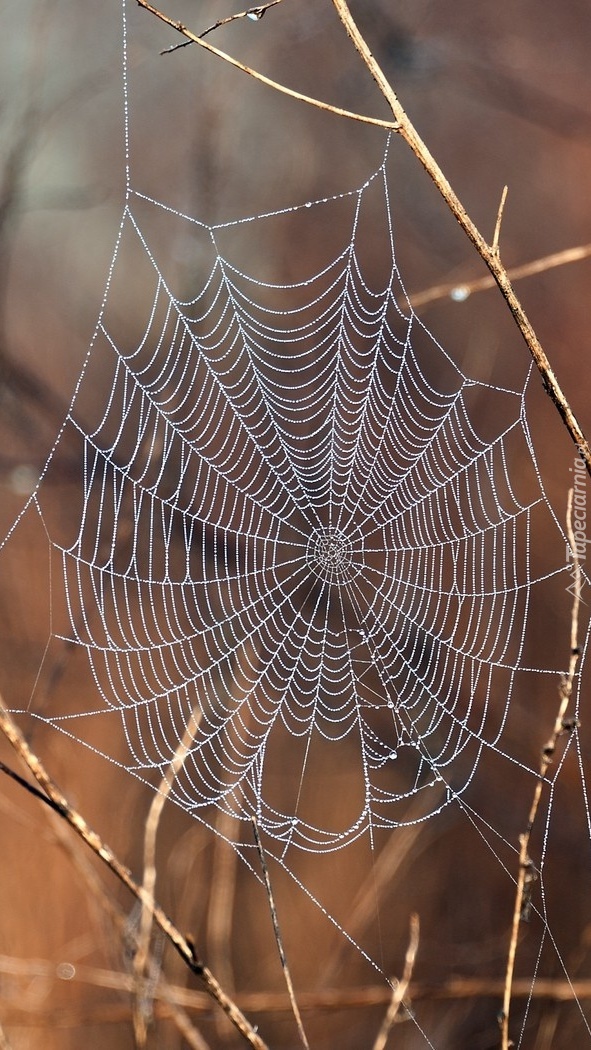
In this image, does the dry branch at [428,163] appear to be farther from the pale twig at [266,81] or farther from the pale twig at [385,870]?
the pale twig at [385,870]

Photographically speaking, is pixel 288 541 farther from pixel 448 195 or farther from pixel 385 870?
pixel 448 195

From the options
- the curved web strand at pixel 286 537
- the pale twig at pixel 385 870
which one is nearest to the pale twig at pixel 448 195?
the curved web strand at pixel 286 537

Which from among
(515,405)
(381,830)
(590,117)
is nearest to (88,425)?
(515,405)

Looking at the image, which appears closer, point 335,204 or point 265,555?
point 335,204

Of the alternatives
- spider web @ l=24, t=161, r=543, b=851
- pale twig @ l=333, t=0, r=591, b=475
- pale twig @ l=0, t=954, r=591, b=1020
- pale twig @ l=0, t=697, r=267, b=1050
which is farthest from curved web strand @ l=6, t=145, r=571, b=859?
pale twig @ l=0, t=697, r=267, b=1050

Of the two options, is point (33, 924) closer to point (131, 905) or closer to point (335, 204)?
point (131, 905)

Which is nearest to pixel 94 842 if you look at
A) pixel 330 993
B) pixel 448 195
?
pixel 448 195

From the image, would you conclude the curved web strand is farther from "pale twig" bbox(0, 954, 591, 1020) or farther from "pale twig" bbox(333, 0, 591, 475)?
"pale twig" bbox(333, 0, 591, 475)

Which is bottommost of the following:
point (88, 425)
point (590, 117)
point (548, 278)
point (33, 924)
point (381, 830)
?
point (33, 924)
